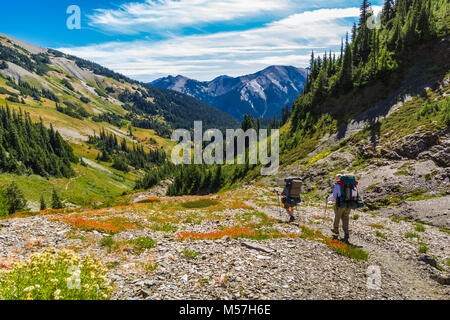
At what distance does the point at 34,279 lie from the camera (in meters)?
5.96

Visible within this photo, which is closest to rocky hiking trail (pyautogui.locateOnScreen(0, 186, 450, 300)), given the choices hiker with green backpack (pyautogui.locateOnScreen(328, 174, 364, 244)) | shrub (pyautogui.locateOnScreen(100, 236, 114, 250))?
shrub (pyautogui.locateOnScreen(100, 236, 114, 250))

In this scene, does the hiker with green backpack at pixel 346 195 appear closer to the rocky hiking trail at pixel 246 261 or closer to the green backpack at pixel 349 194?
the green backpack at pixel 349 194

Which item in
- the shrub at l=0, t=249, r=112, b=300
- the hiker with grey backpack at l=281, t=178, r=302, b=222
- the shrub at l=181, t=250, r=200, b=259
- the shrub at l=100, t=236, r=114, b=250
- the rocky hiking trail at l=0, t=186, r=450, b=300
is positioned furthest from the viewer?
Result: the hiker with grey backpack at l=281, t=178, r=302, b=222

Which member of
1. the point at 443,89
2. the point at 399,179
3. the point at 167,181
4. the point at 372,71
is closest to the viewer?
the point at 399,179

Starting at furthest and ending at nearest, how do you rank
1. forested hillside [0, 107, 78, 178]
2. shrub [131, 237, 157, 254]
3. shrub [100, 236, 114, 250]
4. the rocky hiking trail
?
forested hillside [0, 107, 78, 178]
shrub [100, 236, 114, 250]
shrub [131, 237, 157, 254]
the rocky hiking trail

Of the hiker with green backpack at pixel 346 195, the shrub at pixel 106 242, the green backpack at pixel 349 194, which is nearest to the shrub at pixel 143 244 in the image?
the shrub at pixel 106 242

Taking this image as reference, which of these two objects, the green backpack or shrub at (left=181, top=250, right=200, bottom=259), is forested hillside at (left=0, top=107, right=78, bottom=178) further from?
the green backpack

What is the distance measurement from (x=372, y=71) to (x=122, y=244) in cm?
7815

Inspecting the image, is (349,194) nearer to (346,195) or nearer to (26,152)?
(346,195)

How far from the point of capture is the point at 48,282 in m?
5.89

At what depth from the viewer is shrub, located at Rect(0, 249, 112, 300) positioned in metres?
5.47

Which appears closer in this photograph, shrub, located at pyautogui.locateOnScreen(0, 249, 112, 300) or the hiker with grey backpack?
shrub, located at pyautogui.locateOnScreen(0, 249, 112, 300)
